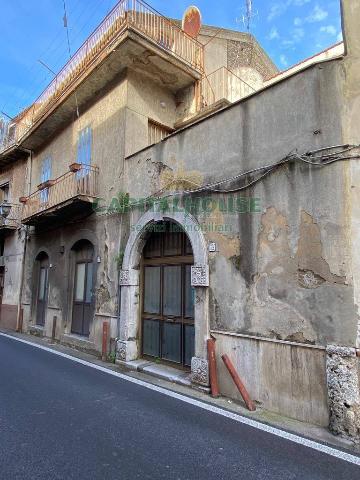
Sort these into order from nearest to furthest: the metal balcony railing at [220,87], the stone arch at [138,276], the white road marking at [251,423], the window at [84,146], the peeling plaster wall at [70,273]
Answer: the white road marking at [251,423], the stone arch at [138,276], the peeling plaster wall at [70,273], the metal balcony railing at [220,87], the window at [84,146]

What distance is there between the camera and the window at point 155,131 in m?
8.85

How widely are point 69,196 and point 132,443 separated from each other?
720 cm

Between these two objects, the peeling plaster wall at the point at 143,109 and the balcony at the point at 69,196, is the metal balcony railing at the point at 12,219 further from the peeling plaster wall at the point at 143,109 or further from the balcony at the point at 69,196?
the peeling plaster wall at the point at 143,109

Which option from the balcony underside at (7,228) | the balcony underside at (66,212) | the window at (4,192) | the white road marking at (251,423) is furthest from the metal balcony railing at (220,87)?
the window at (4,192)

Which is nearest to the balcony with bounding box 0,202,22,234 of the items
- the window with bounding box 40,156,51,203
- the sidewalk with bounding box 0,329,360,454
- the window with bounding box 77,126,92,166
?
the window with bounding box 40,156,51,203

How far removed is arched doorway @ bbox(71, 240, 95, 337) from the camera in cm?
912

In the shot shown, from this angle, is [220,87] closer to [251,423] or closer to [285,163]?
[285,163]

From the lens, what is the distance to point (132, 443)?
11.7ft

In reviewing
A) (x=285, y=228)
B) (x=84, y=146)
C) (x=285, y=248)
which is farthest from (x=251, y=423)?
(x=84, y=146)

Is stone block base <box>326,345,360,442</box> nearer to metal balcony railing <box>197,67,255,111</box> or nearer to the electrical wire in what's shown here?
the electrical wire

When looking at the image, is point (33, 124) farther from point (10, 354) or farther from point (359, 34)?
point (359, 34)

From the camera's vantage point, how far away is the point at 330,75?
4469 mm

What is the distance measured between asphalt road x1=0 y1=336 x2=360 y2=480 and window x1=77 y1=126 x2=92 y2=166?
633 cm

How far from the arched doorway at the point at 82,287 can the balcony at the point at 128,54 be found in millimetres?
4254
